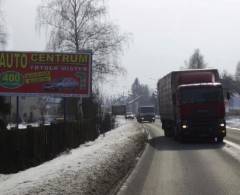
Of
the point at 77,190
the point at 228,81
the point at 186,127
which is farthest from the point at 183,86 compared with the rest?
the point at 228,81

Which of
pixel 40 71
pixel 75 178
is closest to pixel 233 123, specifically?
pixel 40 71

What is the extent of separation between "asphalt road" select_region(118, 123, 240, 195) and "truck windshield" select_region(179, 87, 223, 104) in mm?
6915

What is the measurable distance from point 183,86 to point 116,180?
51.0 feet

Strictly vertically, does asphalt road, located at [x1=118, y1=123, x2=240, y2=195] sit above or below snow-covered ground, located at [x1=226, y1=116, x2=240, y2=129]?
below

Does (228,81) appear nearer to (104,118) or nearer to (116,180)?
(104,118)

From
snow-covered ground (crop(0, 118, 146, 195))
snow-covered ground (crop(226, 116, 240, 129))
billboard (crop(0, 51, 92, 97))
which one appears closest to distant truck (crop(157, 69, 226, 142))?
billboard (crop(0, 51, 92, 97))

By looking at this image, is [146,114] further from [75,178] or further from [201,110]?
[75,178]

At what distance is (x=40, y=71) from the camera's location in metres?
28.9

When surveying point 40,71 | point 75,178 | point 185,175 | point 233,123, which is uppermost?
point 40,71

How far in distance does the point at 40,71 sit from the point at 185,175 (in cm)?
1598

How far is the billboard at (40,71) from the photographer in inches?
1133

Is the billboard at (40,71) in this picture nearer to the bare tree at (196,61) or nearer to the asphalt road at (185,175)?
the asphalt road at (185,175)

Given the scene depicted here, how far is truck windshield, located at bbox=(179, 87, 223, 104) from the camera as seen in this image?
27781 millimetres

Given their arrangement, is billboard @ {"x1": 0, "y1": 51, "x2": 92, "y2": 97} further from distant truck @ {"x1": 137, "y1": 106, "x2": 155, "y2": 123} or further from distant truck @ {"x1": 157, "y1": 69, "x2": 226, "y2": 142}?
distant truck @ {"x1": 137, "y1": 106, "x2": 155, "y2": 123}
